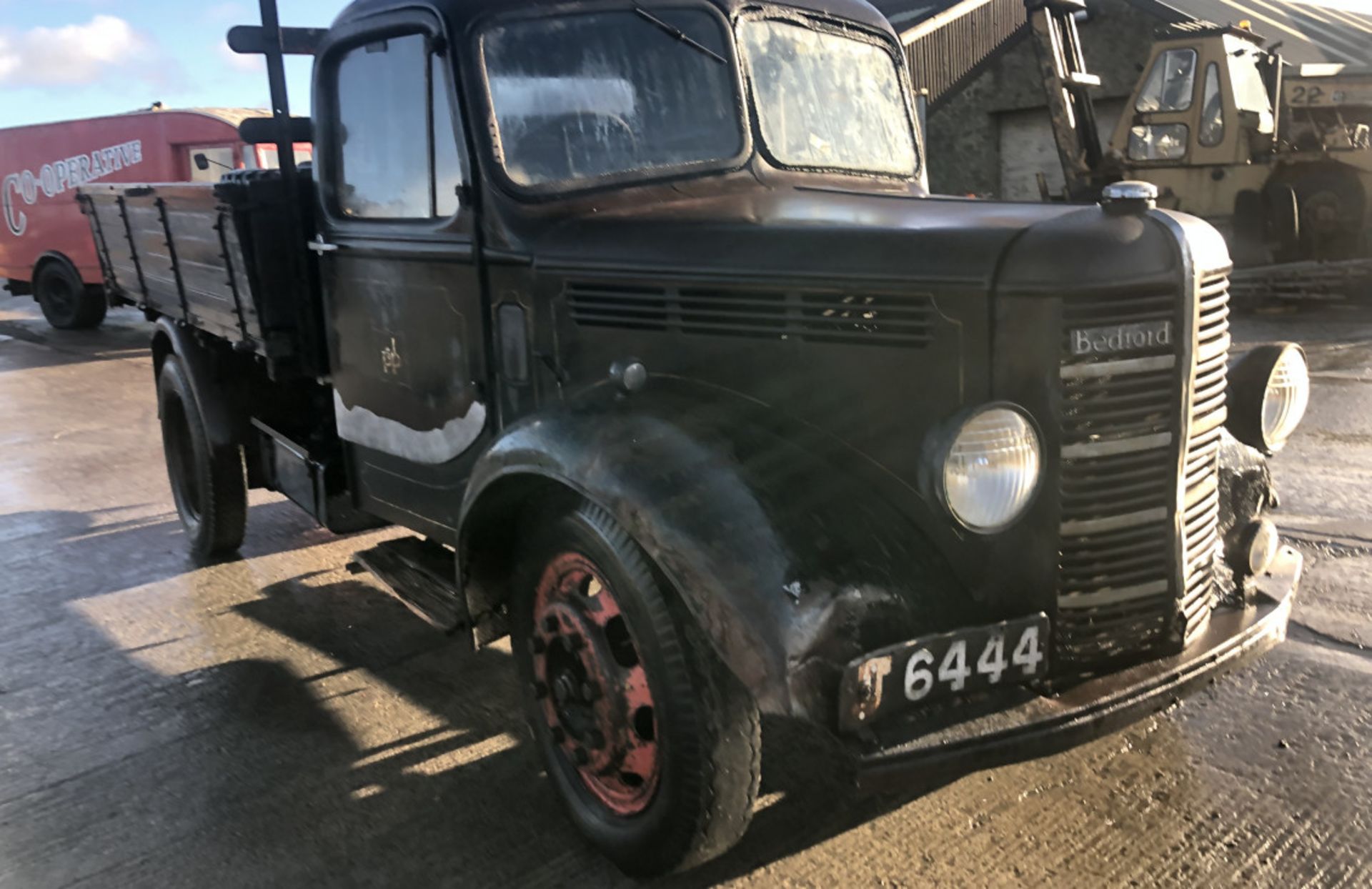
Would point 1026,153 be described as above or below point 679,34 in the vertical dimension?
below

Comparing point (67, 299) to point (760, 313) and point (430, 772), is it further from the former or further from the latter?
point (760, 313)

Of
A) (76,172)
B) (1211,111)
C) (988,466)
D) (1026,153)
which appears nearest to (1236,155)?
(1211,111)

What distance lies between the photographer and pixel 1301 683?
11.7 feet

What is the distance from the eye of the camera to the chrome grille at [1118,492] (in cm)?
240

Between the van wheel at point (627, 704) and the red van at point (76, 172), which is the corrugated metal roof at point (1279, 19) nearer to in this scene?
the red van at point (76, 172)

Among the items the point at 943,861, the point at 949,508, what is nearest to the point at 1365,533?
the point at 943,861

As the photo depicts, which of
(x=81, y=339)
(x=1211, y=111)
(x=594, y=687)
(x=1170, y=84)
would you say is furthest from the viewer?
(x=81, y=339)

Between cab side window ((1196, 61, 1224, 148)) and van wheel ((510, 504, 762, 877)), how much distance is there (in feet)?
39.5

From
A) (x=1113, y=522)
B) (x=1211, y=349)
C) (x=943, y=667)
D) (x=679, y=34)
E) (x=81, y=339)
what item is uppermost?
(x=679, y=34)

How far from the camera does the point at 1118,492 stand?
2.49 meters

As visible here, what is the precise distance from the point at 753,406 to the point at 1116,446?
0.84 meters

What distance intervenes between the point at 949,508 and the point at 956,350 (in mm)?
367

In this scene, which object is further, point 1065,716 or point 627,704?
point 627,704

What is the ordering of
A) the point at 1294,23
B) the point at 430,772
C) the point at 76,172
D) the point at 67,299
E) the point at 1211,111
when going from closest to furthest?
1. the point at 430,772
2. the point at 1211,111
3. the point at 76,172
4. the point at 67,299
5. the point at 1294,23
